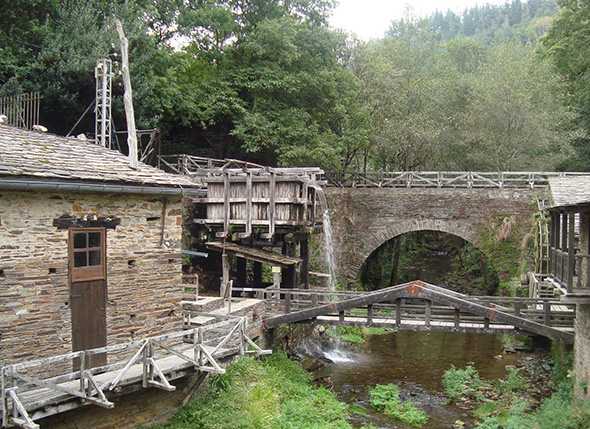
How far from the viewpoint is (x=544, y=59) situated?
3016 cm

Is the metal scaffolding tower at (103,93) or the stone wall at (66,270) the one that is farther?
the metal scaffolding tower at (103,93)

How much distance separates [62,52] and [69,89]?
4.41 feet

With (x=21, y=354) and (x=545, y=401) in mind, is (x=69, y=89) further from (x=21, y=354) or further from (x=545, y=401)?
(x=545, y=401)

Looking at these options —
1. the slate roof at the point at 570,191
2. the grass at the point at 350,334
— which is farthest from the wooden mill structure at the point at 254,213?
the slate roof at the point at 570,191

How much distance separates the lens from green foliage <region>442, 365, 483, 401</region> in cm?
1514

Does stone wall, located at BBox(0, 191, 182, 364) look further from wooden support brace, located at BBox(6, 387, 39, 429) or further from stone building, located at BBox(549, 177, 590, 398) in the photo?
stone building, located at BBox(549, 177, 590, 398)

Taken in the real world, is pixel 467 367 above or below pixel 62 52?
below

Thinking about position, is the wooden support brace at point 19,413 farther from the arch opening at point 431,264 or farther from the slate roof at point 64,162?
the arch opening at point 431,264

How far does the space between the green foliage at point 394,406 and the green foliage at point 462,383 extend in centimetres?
150

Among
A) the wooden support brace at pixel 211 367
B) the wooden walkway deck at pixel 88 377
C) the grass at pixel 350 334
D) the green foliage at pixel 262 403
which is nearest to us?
the wooden walkway deck at pixel 88 377

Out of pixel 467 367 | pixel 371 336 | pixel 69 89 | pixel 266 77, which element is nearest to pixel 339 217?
pixel 371 336

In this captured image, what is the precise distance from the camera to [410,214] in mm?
23781

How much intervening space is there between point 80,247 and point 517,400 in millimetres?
11319

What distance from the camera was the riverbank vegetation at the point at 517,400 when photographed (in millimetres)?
11320
